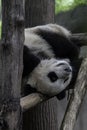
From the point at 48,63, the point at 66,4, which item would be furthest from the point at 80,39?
the point at 66,4

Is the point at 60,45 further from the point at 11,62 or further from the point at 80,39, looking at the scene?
the point at 11,62

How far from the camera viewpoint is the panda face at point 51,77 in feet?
10.7

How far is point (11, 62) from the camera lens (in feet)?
8.62

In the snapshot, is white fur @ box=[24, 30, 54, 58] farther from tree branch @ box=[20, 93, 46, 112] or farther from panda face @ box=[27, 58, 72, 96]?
tree branch @ box=[20, 93, 46, 112]

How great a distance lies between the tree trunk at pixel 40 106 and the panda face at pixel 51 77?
939mm

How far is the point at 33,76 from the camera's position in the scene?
11.3 ft

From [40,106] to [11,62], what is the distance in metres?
1.78

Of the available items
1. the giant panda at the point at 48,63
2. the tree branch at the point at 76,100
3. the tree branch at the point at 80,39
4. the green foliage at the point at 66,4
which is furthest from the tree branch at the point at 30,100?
the green foliage at the point at 66,4

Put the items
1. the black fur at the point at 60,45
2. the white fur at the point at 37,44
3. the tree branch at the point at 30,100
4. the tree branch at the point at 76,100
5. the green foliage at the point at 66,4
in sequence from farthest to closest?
the green foliage at the point at 66,4 → the black fur at the point at 60,45 → the white fur at the point at 37,44 → the tree branch at the point at 76,100 → the tree branch at the point at 30,100

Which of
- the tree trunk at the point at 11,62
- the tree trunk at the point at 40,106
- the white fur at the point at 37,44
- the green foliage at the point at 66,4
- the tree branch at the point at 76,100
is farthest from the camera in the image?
the green foliage at the point at 66,4

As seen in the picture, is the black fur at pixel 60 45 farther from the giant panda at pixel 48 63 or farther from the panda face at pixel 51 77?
the panda face at pixel 51 77

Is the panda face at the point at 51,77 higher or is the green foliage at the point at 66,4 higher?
the panda face at the point at 51,77

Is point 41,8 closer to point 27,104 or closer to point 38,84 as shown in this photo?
point 38,84

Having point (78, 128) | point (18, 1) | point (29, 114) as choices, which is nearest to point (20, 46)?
point (18, 1)
